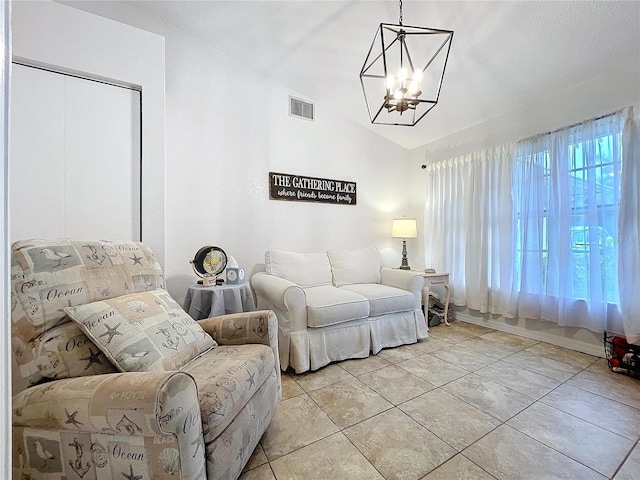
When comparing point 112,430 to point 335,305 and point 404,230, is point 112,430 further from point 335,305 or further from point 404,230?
point 404,230

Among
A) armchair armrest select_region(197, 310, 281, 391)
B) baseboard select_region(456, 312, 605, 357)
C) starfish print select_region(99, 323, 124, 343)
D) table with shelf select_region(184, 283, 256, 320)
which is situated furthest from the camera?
baseboard select_region(456, 312, 605, 357)

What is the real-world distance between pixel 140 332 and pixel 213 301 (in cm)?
91

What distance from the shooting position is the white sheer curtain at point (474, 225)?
2.92 metres

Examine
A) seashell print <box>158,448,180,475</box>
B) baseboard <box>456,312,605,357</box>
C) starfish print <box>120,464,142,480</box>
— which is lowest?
baseboard <box>456,312,605,357</box>

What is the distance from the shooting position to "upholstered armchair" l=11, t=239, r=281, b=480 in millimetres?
828

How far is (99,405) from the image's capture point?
822 millimetres

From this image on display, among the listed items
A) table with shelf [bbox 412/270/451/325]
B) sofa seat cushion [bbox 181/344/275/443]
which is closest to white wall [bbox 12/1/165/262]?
sofa seat cushion [bbox 181/344/275/443]

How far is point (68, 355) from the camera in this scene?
3.48 ft

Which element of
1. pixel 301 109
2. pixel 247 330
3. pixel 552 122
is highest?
pixel 301 109

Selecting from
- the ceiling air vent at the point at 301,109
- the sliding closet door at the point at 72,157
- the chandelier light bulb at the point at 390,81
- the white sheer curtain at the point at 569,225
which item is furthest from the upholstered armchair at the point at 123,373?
the white sheer curtain at the point at 569,225

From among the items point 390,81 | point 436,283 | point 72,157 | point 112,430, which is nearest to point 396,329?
point 436,283

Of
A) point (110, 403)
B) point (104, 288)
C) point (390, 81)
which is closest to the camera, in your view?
point (110, 403)

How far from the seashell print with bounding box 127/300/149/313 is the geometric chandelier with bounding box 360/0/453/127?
1.53 metres

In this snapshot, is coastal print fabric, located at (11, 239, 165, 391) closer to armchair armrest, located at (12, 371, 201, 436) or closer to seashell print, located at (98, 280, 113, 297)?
seashell print, located at (98, 280, 113, 297)
